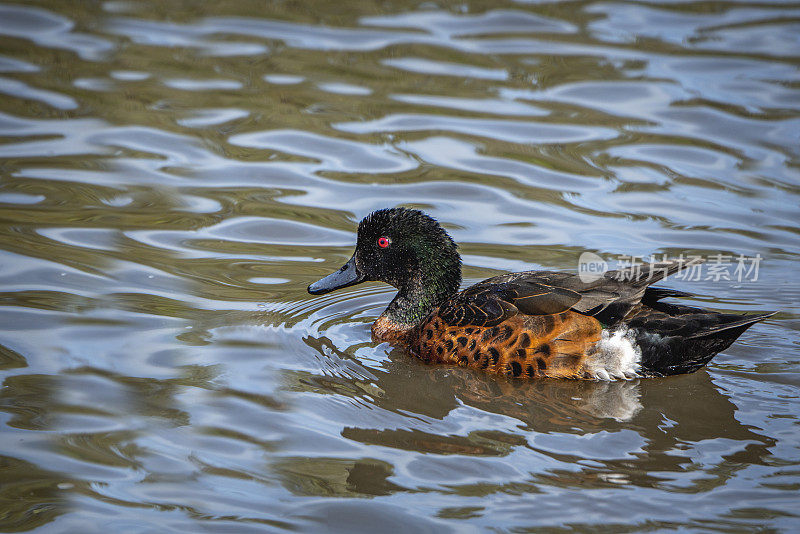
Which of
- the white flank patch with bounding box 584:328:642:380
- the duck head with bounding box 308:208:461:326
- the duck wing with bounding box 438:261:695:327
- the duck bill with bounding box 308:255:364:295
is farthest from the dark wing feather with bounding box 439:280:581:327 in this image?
the duck bill with bounding box 308:255:364:295

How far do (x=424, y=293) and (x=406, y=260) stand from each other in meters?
0.27

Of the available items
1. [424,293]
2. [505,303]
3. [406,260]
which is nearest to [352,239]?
[406,260]

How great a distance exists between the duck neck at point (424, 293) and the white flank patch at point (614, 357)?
1198mm

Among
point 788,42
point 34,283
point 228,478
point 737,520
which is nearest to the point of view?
point 737,520

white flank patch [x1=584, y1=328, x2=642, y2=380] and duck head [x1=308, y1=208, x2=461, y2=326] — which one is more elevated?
duck head [x1=308, y1=208, x2=461, y2=326]

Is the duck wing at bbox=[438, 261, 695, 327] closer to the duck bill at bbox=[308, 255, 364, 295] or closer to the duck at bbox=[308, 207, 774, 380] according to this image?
the duck at bbox=[308, 207, 774, 380]

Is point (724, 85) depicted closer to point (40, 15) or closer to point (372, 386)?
point (372, 386)

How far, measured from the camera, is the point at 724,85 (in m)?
11.0

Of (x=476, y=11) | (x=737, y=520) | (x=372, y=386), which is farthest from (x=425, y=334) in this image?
(x=476, y=11)

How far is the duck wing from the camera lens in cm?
595

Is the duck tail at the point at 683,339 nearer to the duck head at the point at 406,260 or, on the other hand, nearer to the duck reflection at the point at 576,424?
the duck reflection at the point at 576,424

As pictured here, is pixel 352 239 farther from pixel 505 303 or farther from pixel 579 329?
pixel 579 329

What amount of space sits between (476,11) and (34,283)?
7.63 metres

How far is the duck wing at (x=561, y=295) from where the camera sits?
595 cm
